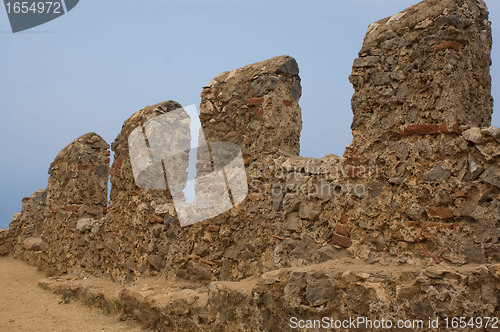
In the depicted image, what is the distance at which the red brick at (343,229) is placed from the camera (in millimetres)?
3652

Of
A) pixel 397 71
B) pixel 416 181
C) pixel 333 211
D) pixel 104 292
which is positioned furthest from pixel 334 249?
pixel 104 292

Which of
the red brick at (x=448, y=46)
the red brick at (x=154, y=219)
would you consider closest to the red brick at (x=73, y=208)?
the red brick at (x=154, y=219)

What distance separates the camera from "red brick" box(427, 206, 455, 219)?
3.16 m

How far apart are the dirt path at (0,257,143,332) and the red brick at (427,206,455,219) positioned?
2858 mm

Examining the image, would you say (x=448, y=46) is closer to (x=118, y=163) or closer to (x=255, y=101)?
(x=255, y=101)

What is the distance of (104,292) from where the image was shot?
202 inches

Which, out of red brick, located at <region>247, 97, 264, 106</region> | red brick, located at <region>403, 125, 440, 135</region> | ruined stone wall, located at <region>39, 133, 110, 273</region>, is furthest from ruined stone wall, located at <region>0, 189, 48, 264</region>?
red brick, located at <region>403, 125, 440, 135</region>

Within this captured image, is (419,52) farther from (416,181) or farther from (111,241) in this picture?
(111,241)

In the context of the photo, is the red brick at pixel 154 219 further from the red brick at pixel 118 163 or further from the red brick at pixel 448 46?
the red brick at pixel 448 46

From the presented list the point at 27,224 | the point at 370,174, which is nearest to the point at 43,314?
→ the point at 370,174

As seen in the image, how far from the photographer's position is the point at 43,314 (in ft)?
16.3

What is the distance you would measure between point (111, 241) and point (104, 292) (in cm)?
76

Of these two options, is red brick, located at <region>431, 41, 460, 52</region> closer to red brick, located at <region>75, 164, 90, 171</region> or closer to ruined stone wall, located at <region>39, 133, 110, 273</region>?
ruined stone wall, located at <region>39, 133, 110, 273</region>

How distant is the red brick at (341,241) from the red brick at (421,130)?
0.94 meters
